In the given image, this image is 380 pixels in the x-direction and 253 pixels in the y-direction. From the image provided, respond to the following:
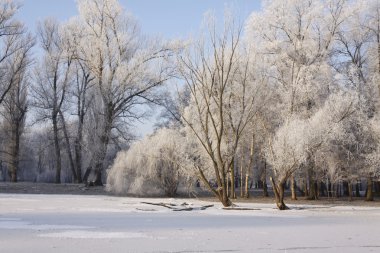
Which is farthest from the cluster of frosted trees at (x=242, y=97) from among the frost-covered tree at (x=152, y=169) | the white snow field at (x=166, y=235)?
the white snow field at (x=166, y=235)

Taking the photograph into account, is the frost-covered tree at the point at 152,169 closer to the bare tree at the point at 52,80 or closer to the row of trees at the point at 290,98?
the row of trees at the point at 290,98

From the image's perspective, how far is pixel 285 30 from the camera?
3169cm

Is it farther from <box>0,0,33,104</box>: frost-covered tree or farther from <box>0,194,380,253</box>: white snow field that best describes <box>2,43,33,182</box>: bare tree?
<box>0,194,380,253</box>: white snow field

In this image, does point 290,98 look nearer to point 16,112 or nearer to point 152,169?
point 152,169

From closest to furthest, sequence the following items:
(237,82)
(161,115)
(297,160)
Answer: (297,160) → (237,82) → (161,115)

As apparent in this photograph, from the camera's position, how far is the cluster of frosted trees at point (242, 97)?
982 inches

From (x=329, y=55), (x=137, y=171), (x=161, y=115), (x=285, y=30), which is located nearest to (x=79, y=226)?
(x=137, y=171)

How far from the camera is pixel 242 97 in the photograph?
29297mm

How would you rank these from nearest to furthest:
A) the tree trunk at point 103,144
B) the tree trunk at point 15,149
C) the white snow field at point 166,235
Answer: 1. the white snow field at point 166,235
2. the tree trunk at point 103,144
3. the tree trunk at point 15,149

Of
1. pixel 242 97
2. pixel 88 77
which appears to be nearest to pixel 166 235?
pixel 242 97

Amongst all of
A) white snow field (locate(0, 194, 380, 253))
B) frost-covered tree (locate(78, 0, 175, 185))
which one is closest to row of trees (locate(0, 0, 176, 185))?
frost-covered tree (locate(78, 0, 175, 185))

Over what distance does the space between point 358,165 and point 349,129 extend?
227 centimetres

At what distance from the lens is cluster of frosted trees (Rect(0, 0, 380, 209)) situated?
24938 mm

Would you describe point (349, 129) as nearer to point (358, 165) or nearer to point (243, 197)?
point (358, 165)
